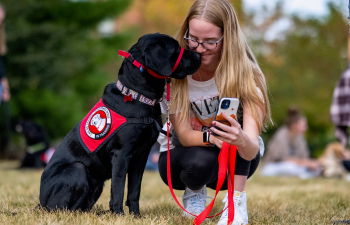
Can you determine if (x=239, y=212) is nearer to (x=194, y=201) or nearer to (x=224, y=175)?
(x=224, y=175)

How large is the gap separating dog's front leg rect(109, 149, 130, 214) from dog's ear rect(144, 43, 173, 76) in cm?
50

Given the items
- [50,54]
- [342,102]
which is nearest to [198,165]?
Result: [342,102]

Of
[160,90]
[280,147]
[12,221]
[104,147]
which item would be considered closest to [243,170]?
[160,90]

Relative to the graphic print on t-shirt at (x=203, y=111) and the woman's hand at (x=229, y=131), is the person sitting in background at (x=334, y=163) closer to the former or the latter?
the graphic print on t-shirt at (x=203, y=111)

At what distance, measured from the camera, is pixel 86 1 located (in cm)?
1130

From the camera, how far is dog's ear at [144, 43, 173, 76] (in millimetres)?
2047

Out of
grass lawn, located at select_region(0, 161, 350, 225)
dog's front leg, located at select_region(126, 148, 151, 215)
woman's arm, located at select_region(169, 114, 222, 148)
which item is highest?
woman's arm, located at select_region(169, 114, 222, 148)

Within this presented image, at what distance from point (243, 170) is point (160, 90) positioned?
0.70 meters

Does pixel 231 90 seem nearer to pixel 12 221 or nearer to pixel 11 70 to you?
pixel 12 221

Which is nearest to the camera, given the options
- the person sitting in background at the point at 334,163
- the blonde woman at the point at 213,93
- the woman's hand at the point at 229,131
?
the woman's hand at the point at 229,131

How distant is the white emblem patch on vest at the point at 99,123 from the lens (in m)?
2.07

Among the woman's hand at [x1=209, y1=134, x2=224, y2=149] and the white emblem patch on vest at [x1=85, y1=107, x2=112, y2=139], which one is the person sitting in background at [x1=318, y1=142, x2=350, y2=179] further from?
the white emblem patch on vest at [x1=85, y1=107, x2=112, y2=139]

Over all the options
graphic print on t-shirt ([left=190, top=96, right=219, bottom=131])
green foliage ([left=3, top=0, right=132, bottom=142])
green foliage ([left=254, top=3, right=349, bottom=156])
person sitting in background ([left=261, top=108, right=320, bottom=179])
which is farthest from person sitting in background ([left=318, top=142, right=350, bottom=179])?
green foliage ([left=3, top=0, right=132, bottom=142])

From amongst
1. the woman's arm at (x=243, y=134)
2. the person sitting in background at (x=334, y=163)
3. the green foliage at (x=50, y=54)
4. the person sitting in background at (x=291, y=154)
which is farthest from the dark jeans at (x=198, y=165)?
the green foliage at (x=50, y=54)
